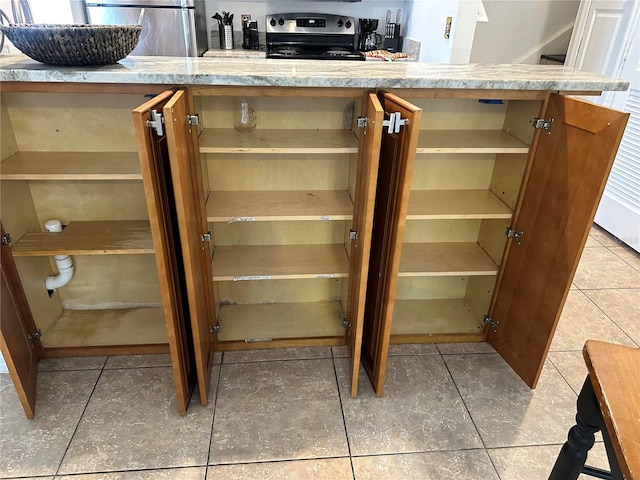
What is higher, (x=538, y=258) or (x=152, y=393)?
(x=538, y=258)

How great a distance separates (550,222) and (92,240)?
177 centimetres

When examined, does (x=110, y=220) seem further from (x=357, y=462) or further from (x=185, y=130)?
(x=357, y=462)

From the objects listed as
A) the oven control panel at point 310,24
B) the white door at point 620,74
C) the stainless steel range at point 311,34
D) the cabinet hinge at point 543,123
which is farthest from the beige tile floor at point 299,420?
the oven control panel at point 310,24

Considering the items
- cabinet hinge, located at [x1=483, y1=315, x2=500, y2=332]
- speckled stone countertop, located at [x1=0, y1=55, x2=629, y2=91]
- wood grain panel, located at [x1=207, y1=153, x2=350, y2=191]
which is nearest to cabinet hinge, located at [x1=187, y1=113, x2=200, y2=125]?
speckled stone countertop, located at [x1=0, y1=55, x2=629, y2=91]

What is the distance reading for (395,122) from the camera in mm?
1353

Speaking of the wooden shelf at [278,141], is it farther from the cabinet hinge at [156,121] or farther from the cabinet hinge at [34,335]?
the cabinet hinge at [34,335]

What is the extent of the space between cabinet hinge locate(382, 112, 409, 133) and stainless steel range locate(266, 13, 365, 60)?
8.49 feet

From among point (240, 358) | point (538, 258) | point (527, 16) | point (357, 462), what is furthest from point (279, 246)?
point (527, 16)

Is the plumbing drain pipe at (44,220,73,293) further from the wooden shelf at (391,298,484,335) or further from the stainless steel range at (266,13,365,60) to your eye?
the stainless steel range at (266,13,365,60)

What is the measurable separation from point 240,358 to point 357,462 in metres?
0.71

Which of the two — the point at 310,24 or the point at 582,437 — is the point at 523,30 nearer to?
the point at 310,24

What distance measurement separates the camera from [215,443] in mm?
1603

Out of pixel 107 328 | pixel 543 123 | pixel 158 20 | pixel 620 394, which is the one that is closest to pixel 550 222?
pixel 543 123

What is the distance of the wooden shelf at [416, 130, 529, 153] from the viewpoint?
5.46ft
